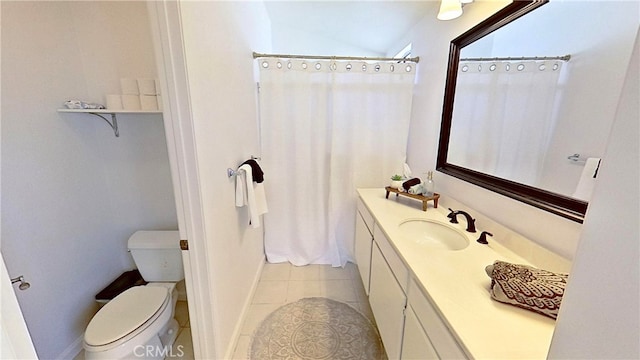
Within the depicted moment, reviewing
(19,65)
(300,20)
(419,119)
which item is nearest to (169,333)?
(19,65)

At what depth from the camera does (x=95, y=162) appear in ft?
5.51

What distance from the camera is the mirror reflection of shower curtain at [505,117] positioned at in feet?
3.36

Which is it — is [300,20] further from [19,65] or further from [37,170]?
[37,170]

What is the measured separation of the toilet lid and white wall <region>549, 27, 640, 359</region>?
5.68 feet

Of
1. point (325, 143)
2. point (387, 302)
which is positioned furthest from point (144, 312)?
point (325, 143)

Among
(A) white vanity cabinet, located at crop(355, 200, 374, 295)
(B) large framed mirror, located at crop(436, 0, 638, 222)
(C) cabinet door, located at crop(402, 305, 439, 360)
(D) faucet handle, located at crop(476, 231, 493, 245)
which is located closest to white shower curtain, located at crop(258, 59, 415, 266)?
(A) white vanity cabinet, located at crop(355, 200, 374, 295)

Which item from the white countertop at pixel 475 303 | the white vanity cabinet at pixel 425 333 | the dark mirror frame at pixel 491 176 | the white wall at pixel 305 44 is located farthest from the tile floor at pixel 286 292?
the white wall at pixel 305 44

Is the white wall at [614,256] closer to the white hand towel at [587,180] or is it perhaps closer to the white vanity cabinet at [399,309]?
the white vanity cabinet at [399,309]

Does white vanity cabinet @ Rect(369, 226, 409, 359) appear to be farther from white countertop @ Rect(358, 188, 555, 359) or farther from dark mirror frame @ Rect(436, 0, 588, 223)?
dark mirror frame @ Rect(436, 0, 588, 223)

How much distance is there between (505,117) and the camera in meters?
Answer: 1.23

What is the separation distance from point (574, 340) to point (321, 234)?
2.18m

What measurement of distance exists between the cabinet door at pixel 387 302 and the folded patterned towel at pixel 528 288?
0.38 metres

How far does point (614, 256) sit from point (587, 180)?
2.46ft

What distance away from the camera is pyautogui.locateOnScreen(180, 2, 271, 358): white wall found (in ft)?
3.67
